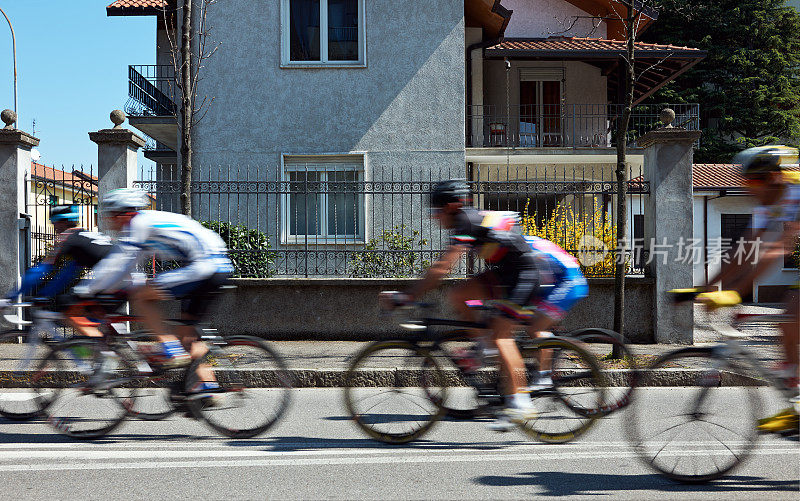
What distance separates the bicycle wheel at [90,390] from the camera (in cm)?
521

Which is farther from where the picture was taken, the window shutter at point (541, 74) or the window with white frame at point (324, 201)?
the window shutter at point (541, 74)

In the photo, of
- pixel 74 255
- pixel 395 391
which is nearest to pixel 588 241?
pixel 395 391

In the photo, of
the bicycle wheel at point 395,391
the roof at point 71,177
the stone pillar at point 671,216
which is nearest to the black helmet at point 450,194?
the bicycle wheel at point 395,391

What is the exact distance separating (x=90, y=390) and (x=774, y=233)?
472 centimetres

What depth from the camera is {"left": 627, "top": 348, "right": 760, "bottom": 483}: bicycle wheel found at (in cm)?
422

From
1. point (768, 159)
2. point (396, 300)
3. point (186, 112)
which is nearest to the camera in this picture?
point (768, 159)

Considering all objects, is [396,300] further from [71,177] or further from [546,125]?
[546,125]

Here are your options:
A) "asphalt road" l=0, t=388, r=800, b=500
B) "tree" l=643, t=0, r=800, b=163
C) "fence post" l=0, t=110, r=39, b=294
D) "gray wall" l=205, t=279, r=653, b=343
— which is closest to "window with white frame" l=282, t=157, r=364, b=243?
"gray wall" l=205, t=279, r=653, b=343

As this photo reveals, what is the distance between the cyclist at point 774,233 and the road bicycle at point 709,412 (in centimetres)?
8

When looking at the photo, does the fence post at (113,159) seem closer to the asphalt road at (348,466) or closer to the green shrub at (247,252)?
the green shrub at (247,252)

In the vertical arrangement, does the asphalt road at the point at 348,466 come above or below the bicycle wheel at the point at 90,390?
below

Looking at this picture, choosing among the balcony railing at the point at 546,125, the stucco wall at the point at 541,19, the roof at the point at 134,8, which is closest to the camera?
the balcony railing at the point at 546,125

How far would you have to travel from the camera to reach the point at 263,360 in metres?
5.16

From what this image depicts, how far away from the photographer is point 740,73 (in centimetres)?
3497
